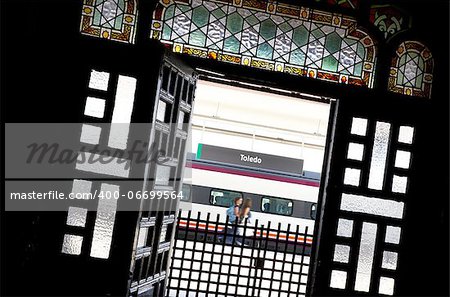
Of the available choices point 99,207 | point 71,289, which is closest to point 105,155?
point 99,207

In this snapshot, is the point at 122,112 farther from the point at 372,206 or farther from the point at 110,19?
the point at 372,206

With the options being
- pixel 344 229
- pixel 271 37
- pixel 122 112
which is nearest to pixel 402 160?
pixel 344 229

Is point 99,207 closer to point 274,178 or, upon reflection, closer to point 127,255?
point 127,255

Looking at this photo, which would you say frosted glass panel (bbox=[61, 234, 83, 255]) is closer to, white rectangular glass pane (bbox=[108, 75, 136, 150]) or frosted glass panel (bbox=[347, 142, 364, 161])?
white rectangular glass pane (bbox=[108, 75, 136, 150])

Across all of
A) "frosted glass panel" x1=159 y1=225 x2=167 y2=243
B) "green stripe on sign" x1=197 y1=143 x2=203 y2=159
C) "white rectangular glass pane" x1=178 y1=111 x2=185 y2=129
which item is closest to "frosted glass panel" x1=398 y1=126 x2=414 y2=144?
"white rectangular glass pane" x1=178 y1=111 x2=185 y2=129

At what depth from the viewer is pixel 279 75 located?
4.53m

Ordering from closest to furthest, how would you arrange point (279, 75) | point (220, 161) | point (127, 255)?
point (127, 255)
point (279, 75)
point (220, 161)

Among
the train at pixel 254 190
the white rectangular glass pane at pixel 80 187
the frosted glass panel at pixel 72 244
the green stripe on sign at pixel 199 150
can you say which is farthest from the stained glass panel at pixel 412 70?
the train at pixel 254 190

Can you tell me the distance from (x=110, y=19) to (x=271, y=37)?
135 cm

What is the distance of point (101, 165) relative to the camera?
4.30m

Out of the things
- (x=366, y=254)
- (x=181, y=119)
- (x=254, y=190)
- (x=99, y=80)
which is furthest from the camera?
(x=254, y=190)

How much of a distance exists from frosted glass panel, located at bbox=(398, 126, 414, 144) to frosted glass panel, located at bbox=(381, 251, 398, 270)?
3.19ft

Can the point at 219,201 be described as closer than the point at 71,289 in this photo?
No

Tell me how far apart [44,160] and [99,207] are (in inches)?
22.5
